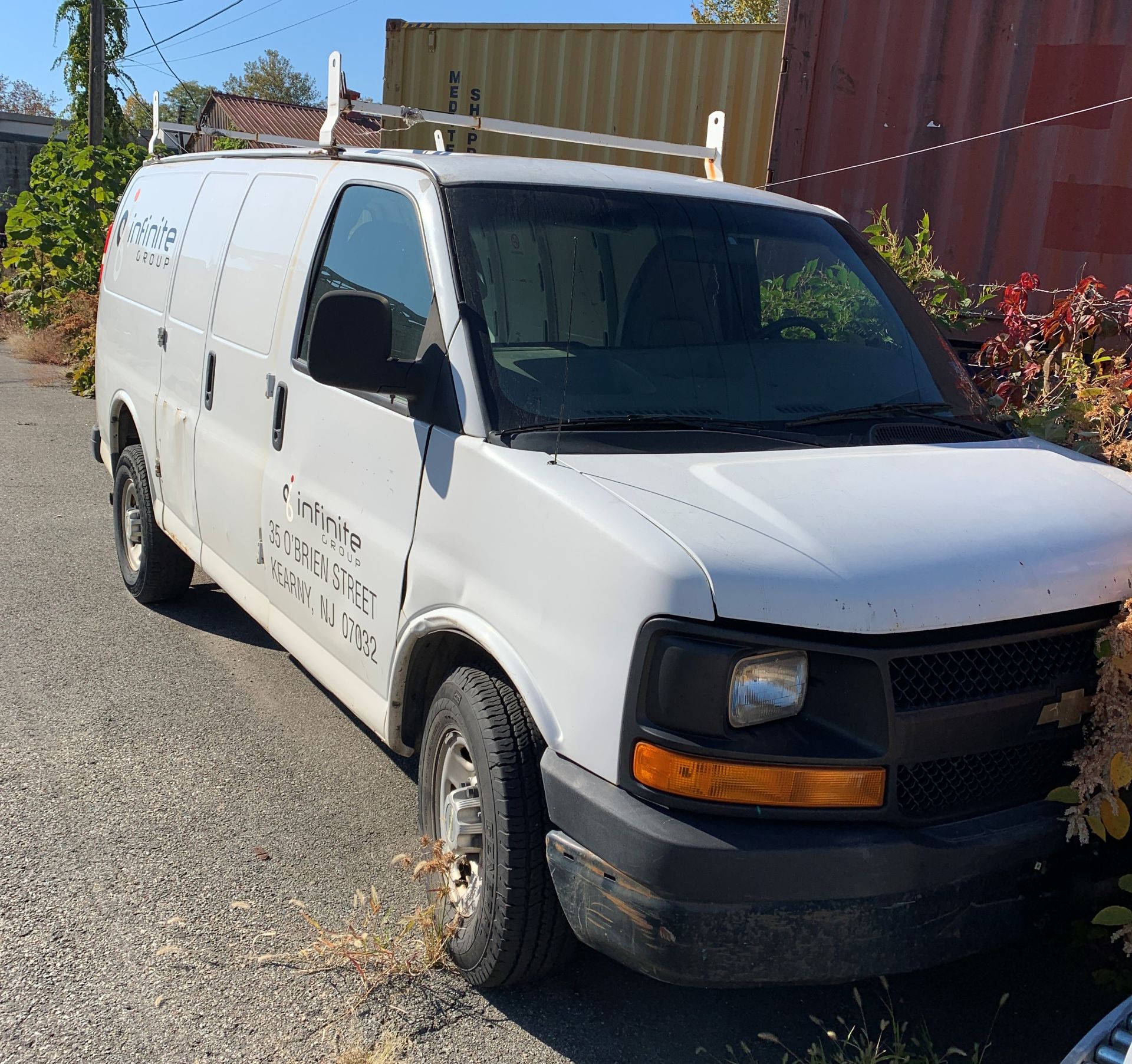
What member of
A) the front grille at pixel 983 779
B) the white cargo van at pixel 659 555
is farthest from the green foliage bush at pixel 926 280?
the front grille at pixel 983 779

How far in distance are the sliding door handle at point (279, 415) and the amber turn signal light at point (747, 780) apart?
207cm

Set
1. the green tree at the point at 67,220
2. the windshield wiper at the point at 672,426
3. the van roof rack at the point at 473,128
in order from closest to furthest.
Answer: the windshield wiper at the point at 672,426 < the van roof rack at the point at 473,128 < the green tree at the point at 67,220

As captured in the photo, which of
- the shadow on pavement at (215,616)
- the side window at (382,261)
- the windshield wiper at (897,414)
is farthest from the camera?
the shadow on pavement at (215,616)

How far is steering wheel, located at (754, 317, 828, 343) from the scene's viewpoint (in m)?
3.55

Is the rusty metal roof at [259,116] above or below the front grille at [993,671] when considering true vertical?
above

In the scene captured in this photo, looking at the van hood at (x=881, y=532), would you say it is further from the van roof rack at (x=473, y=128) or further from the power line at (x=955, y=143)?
the power line at (x=955, y=143)

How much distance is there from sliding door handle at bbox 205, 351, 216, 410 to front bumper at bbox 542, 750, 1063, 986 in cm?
268

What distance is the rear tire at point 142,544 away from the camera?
5.63 meters

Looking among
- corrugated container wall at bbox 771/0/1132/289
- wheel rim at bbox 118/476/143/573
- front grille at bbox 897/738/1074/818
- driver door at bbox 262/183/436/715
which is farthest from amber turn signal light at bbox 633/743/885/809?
corrugated container wall at bbox 771/0/1132/289

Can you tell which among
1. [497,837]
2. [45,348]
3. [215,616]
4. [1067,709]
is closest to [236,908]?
[497,837]

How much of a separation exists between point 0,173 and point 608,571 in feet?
135

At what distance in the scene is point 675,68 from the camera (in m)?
10.9

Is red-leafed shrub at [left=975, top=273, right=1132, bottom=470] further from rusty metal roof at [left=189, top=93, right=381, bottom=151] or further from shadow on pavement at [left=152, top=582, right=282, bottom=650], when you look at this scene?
rusty metal roof at [left=189, top=93, right=381, bottom=151]

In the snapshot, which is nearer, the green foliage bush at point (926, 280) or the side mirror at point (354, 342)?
the side mirror at point (354, 342)
